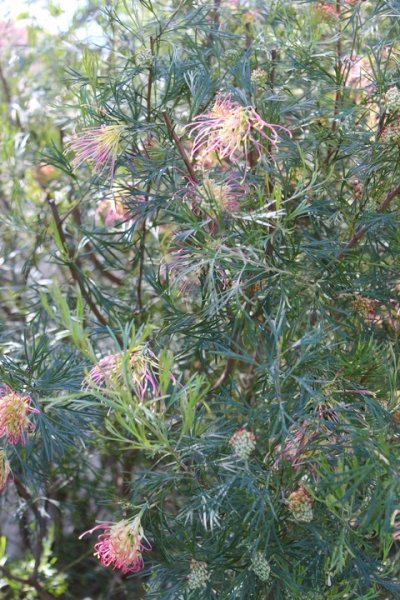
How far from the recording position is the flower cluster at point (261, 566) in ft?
2.49

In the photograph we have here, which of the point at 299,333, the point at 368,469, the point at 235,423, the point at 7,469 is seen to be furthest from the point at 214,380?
the point at 368,469

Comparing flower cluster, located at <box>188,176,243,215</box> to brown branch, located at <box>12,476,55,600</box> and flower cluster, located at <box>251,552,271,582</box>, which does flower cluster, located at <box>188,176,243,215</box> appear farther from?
brown branch, located at <box>12,476,55,600</box>

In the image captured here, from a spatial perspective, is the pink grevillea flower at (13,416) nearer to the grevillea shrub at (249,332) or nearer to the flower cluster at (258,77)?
the grevillea shrub at (249,332)

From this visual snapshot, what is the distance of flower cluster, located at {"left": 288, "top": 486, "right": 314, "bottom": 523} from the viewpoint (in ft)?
2.45

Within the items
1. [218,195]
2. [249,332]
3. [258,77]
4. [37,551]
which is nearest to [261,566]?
[249,332]

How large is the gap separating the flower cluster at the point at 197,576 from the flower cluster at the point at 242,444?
134 millimetres

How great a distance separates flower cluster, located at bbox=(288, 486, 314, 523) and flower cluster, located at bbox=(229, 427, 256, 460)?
0.06 meters

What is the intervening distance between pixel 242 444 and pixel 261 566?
124mm

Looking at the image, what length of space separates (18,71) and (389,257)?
42.6 inches

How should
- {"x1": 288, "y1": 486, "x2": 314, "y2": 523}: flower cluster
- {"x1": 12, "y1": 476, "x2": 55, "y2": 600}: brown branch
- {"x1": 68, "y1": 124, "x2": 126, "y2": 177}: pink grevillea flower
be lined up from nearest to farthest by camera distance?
{"x1": 288, "y1": 486, "x2": 314, "y2": 523}: flower cluster
{"x1": 68, "y1": 124, "x2": 126, "y2": 177}: pink grevillea flower
{"x1": 12, "y1": 476, "x2": 55, "y2": 600}: brown branch

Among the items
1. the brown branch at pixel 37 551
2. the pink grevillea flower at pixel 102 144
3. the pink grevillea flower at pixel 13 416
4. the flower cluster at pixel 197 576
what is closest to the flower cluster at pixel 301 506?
the flower cluster at pixel 197 576

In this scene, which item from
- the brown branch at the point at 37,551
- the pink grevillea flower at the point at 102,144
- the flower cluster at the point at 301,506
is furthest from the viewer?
the brown branch at the point at 37,551

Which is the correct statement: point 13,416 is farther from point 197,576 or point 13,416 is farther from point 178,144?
point 178,144

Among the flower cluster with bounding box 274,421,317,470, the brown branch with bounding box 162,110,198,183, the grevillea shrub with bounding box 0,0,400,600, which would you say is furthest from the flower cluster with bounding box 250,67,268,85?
the flower cluster with bounding box 274,421,317,470
